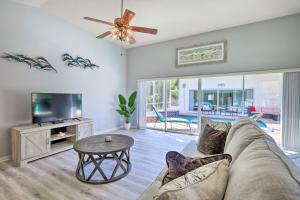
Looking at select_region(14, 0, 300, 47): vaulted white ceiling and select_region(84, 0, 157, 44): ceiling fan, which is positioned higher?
select_region(14, 0, 300, 47): vaulted white ceiling

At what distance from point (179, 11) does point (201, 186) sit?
142 inches

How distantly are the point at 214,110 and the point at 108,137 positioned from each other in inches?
142

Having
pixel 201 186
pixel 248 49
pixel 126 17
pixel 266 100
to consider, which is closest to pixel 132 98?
pixel 126 17

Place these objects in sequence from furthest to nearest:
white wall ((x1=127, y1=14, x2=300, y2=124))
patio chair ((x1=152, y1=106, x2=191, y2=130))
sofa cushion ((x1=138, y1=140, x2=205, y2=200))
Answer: patio chair ((x1=152, y1=106, x2=191, y2=130)) < white wall ((x1=127, y1=14, x2=300, y2=124)) < sofa cushion ((x1=138, y1=140, x2=205, y2=200))

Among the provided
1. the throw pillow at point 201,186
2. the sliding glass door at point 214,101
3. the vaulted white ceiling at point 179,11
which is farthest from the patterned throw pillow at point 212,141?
the vaulted white ceiling at point 179,11

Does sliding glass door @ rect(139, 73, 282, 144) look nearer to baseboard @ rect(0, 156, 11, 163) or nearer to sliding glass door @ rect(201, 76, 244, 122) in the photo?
sliding glass door @ rect(201, 76, 244, 122)

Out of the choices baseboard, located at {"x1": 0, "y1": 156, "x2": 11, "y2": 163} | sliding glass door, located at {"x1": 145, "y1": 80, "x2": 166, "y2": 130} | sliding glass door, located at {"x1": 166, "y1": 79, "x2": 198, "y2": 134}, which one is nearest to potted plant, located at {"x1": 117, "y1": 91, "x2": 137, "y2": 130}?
sliding glass door, located at {"x1": 145, "y1": 80, "x2": 166, "y2": 130}

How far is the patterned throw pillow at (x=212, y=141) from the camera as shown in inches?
83.5

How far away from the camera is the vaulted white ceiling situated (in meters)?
3.17

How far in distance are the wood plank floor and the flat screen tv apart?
2.75 feet

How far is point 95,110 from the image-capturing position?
494 cm

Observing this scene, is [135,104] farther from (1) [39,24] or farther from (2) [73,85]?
(1) [39,24]

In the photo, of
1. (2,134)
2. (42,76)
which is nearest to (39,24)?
(42,76)

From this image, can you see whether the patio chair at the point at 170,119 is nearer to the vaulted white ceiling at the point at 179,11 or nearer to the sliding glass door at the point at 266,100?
the sliding glass door at the point at 266,100
